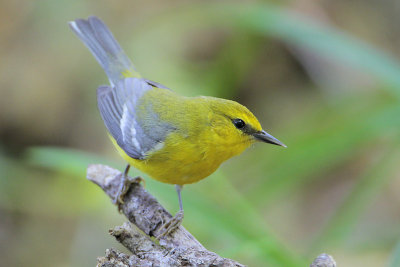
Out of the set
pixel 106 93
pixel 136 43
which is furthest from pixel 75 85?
pixel 106 93

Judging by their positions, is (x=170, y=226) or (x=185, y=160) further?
(x=185, y=160)

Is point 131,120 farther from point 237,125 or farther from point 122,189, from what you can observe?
point 237,125

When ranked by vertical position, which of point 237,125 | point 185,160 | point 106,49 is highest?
point 106,49

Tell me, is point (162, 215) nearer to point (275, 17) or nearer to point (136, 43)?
point (275, 17)

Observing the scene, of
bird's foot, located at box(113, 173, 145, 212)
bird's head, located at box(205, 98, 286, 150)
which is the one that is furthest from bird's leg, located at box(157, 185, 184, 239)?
bird's head, located at box(205, 98, 286, 150)

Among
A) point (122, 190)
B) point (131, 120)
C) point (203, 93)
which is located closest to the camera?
point (122, 190)

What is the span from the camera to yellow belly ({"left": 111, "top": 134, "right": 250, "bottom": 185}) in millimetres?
3496

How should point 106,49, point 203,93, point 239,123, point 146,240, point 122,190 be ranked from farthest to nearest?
point 203,93
point 106,49
point 122,190
point 239,123
point 146,240

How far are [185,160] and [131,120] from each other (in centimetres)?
83

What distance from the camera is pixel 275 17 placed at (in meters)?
4.79

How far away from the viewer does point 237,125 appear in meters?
3.49

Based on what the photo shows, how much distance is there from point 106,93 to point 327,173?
11.4 feet

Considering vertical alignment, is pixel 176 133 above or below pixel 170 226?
above

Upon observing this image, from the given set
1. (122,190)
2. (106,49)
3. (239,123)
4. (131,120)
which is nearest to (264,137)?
(239,123)
